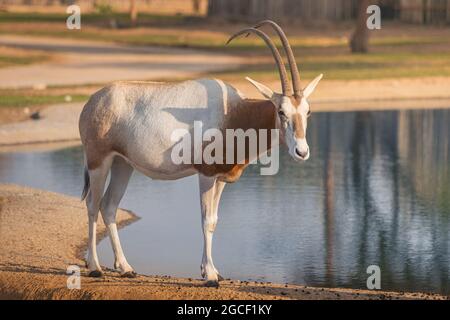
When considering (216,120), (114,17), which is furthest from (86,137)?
(114,17)

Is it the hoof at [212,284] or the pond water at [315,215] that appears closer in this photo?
the hoof at [212,284]

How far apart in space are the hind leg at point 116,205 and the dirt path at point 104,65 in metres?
20.7

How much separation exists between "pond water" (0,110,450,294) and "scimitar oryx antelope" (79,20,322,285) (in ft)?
4.84

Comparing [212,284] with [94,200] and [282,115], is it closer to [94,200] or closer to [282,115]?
[94,200]

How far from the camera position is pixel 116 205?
12.7 m

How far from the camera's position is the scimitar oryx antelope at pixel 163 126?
12.0m

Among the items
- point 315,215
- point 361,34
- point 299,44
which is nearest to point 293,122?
point 315,215

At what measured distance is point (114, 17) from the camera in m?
62.8

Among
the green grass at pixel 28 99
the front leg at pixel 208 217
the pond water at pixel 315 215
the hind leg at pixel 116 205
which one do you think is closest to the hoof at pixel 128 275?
the hind leg at pixel 116 205

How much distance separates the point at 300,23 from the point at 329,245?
39826 mm

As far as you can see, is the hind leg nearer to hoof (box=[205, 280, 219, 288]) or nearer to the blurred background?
hoof (box=[205, 280, 219, 288])

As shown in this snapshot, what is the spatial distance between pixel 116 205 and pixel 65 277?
87 centimetres

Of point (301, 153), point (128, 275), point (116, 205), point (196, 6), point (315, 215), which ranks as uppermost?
point (301, 153)

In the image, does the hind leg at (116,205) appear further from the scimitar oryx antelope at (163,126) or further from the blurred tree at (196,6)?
the blurred tree at (196,6)
